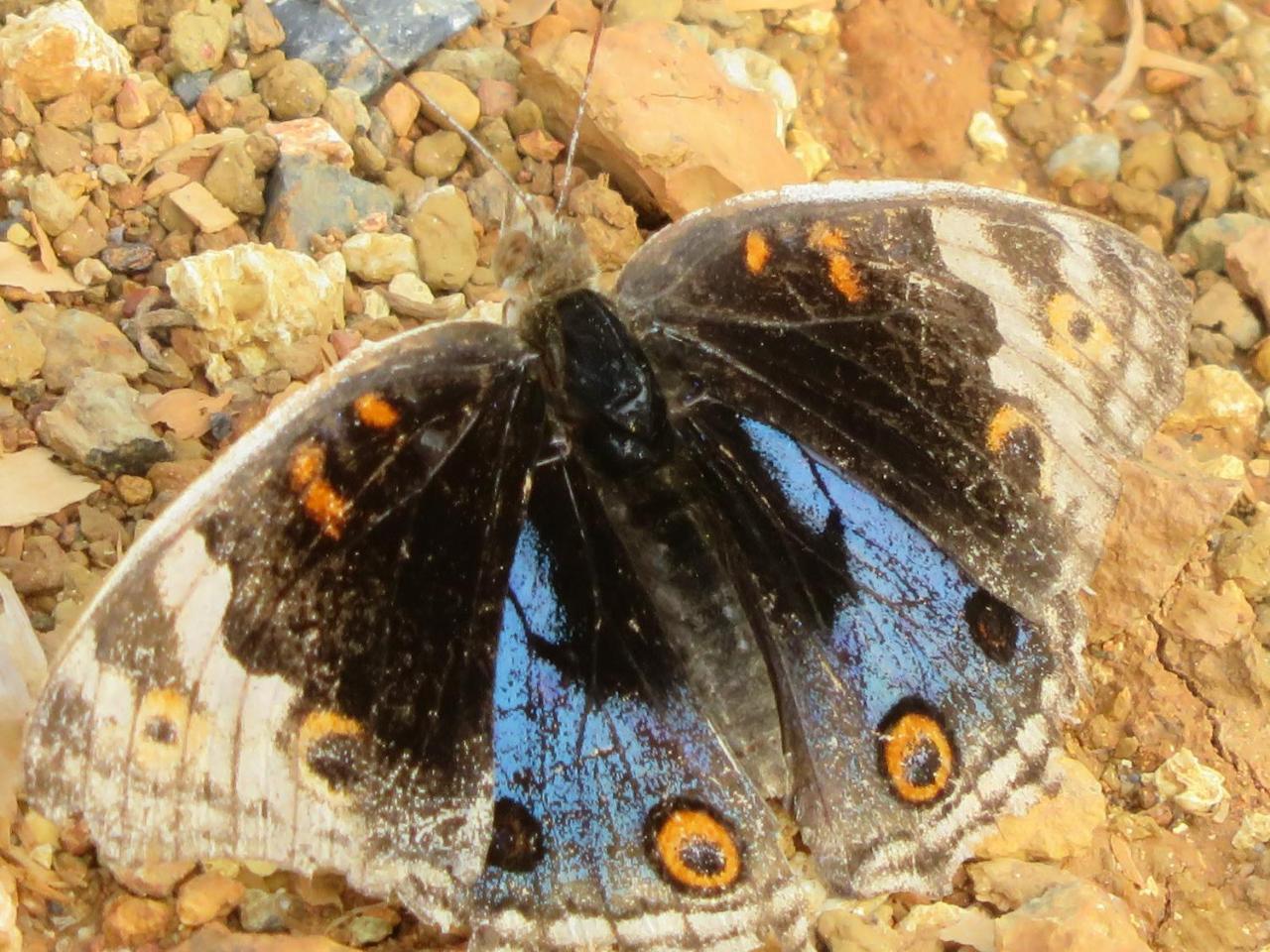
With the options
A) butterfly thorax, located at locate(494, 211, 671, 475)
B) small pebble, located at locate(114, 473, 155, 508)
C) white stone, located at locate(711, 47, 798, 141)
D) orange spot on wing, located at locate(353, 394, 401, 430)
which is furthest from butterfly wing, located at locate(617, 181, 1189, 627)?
white stone, located at locate(711, 47, 798, 141)

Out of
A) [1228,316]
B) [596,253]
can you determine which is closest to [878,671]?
[596,253]

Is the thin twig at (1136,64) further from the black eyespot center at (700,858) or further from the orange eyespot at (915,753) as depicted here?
the black eyespot center at (700,858)

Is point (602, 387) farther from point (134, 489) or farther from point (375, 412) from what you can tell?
point (134, 489)

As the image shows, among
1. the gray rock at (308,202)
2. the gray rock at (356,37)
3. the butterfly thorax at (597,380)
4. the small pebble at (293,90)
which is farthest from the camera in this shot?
the gray rock at (356,37)

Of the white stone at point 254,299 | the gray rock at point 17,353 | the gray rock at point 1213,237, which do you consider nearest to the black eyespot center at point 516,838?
the white stone at point 254,299

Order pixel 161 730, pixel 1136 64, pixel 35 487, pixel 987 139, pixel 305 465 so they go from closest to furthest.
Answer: pixel 161 730 < pixel 305 465 < pixel 35 487 < pixel 987 139 < pixel 1136 64

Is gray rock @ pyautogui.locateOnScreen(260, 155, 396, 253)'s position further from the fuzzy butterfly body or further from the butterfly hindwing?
the butterfly hindwing
